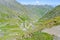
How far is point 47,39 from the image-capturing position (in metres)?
39.9

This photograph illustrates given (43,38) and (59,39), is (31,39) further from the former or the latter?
(59,39)

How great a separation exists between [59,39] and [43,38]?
6.82 metres

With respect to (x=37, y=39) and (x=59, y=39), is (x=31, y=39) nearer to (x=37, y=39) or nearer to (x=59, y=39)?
(x=37, y=39)

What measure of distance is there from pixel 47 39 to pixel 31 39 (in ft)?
10.7

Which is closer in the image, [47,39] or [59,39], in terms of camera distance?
[47,39]

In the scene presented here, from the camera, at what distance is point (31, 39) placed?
133 ft

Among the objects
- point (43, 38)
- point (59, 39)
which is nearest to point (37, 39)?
point (43, 38)

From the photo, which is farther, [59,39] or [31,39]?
[59,39]

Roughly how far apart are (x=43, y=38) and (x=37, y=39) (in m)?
1.70

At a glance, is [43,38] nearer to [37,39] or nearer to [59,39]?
[37,39]

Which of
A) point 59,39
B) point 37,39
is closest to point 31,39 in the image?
Result: point 37,39

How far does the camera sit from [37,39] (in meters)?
38.6

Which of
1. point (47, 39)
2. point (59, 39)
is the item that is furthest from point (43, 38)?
point (59, 39)
